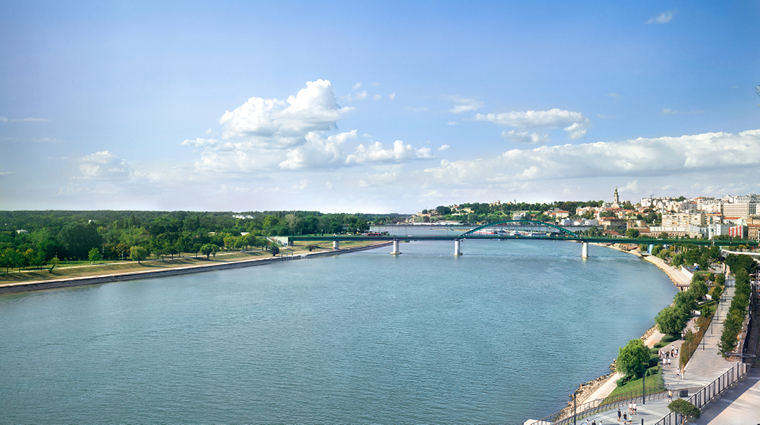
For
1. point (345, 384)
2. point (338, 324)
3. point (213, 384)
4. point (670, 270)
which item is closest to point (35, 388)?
point (213, 384)

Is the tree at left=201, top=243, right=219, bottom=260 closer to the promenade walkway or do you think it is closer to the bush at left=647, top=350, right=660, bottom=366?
the promenade walkway

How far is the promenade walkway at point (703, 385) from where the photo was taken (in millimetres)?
10219

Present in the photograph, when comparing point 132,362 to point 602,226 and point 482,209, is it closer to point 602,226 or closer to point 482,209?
point 602,226

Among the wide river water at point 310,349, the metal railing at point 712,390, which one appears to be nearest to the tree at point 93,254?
the wide river water at point 310,349

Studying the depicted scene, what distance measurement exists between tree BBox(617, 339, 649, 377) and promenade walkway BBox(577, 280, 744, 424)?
1.92 ft

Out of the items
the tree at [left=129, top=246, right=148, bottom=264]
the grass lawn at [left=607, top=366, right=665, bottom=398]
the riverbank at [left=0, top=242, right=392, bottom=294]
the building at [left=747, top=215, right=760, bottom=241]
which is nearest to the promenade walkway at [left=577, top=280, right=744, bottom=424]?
the grass lawn at [left=607, top=366, right=665, bottom=398]

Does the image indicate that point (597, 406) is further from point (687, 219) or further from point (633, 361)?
point (687, 219)

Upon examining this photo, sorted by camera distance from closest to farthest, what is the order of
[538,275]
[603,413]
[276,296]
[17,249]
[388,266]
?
[603,413] < [276,296] < [17,249] < [538,275] < [388,266]

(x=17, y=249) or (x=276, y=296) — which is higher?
(x=17, y=249)

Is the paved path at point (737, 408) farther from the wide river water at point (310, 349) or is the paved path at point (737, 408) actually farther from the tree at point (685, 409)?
the wide river water at point (310, 349)

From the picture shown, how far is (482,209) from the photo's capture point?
155 metres

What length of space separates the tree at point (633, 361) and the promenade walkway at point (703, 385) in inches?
23.0

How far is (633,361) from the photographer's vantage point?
12602 mm

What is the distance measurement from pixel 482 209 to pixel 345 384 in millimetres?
144073
